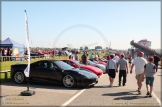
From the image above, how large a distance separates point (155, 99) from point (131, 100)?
943 millimetres

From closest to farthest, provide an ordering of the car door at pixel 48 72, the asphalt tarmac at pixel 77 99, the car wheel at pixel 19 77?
the asphalt tarmac at pixel 77 99, the car door at pixel 48 72, the car wheel at pixel 19 77

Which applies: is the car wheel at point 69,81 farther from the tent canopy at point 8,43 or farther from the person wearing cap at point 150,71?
the tent canopy at point 8,43

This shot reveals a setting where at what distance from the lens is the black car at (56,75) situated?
365 inches

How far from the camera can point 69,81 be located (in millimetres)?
9391

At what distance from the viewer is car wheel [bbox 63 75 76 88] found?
9.29m

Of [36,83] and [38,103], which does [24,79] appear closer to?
[36,83]

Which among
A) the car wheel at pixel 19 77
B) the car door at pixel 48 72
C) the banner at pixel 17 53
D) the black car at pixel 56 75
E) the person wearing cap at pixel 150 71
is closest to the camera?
the person wearing cap at pixel 150 71

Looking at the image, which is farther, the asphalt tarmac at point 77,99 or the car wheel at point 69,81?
the car wheel at point 69,81

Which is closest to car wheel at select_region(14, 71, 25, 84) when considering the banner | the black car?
the black car

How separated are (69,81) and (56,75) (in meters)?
0.71

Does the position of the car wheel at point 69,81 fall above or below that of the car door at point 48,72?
below

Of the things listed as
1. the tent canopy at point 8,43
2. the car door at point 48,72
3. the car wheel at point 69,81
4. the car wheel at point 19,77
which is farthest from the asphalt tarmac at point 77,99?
the tent canopy at point 8,43

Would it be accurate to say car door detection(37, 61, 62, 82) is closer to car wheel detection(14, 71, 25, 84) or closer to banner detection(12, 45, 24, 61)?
car wheel detection(14, 71, 25, 84)

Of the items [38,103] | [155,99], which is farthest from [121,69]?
[38,103]
